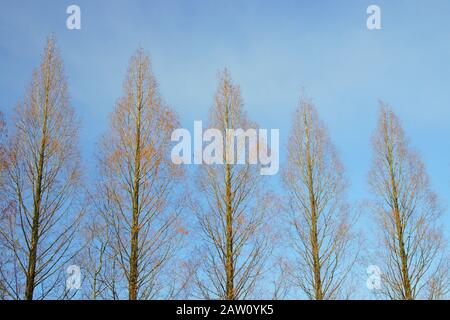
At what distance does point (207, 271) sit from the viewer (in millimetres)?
13102

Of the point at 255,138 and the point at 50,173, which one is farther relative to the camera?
the point at 255,138

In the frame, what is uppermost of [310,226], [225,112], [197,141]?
[225,112]

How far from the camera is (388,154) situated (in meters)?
17.5

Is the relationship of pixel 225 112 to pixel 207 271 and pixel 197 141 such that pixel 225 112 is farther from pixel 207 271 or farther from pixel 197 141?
pixel 207 271

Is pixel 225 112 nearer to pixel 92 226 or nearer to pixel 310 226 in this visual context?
pixel 310 226
